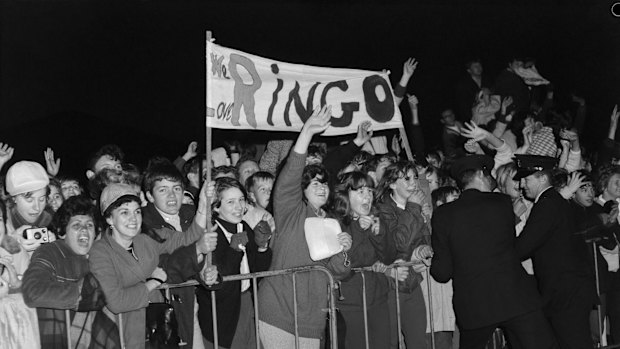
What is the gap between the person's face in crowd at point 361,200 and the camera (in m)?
7.66

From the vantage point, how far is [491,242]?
7.34 m

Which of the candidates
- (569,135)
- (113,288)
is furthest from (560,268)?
(113,288)

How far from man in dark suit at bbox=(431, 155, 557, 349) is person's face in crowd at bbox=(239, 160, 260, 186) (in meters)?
2.09

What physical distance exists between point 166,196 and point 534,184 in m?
2.93

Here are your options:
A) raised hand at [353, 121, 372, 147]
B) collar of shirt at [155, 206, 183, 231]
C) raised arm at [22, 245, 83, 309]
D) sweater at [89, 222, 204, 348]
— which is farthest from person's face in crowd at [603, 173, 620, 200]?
raised arm at [22, 245, 83, 309]

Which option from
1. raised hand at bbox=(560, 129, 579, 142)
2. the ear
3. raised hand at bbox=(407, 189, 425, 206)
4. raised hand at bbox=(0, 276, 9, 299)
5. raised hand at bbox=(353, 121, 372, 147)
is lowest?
raised hand at bbox=(0, 276, 9, 299)

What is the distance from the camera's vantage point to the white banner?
6855mm

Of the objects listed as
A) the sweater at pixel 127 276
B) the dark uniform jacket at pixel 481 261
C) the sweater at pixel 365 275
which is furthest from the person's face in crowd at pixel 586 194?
the sweater at pixel 127 276

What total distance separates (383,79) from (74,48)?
5.59 meters

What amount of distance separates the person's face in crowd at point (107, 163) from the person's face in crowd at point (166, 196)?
1.23 metres

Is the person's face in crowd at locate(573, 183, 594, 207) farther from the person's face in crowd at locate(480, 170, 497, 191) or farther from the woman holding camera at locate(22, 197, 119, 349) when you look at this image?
the woman holding camera at locate(22, 197, 119, 349)

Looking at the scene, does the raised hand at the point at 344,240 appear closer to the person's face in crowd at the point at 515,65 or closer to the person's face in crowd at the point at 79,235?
the person's face in crowd at the point at 79,235

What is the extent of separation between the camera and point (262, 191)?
26.4ft

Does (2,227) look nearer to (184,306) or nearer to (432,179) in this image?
(184,306)
